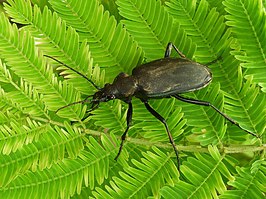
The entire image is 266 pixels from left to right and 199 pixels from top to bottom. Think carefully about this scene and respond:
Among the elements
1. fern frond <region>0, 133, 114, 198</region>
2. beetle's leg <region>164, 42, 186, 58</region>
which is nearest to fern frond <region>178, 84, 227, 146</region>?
beetle's leg <region>164, 42, 186, 58</region>

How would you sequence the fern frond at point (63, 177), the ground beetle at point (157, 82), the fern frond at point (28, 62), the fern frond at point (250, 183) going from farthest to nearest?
the ground beetle at point (157, 82), the fern frond at point (28, 62), the fern frond at point (63, 177), the fern frond at point (250, 183)

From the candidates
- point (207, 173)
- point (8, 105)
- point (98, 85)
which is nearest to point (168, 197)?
point (207, 173)

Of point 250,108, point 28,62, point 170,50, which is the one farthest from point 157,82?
point 28,62

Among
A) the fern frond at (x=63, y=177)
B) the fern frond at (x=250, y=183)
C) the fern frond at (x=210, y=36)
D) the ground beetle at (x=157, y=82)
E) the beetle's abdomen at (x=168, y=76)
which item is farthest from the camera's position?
the beetle's abdomen at (x=168, y=76)

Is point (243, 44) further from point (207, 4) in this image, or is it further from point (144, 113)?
point (144, 113)

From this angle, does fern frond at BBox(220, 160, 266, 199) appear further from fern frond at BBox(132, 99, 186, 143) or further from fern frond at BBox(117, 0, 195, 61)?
fern frond at BBox(117, 0, 195, 61)

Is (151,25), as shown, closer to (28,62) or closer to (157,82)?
(157,82)

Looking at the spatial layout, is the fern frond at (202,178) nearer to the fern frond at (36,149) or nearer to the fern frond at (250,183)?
the fern frond at (250,183)

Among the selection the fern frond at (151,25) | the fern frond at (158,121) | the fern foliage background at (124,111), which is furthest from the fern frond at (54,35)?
the fern frond at (158,121)
